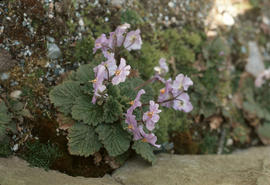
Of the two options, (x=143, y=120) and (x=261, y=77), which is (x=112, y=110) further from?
(x=261, y=77)

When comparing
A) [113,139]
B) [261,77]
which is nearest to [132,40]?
[113,139]

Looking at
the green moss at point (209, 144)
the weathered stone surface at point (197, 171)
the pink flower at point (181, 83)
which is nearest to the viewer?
the weathered stone surface at point (197, 171)

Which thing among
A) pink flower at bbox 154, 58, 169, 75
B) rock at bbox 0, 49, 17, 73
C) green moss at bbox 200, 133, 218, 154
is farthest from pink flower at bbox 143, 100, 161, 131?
green moss at bbox 200, 133, 218, 154

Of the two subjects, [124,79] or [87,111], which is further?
[87,111]

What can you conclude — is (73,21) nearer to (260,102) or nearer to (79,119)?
(79,119)

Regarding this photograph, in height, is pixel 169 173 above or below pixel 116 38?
below

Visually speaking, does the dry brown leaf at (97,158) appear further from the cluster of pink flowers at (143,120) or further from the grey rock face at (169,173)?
the cluster of pink flowers at (143,120)

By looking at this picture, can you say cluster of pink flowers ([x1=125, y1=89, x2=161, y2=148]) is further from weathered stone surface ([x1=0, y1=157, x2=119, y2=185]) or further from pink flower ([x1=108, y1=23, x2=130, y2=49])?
pink flower ([x1=108, y1=23, x2=130, y2=49])

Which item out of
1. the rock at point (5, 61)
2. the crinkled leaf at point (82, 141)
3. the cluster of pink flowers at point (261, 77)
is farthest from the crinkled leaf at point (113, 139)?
the cluster of pink flowers at point (261, 77)
